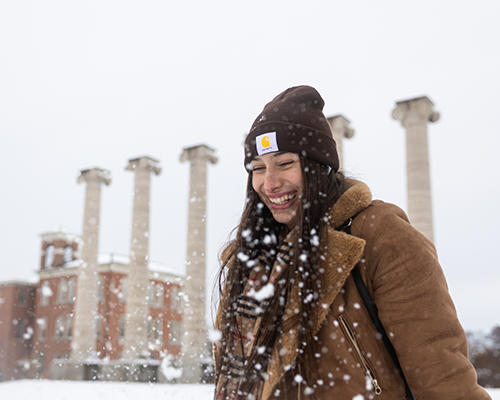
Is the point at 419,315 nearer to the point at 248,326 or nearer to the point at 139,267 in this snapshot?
the point at 248,326

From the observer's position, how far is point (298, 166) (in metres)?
2.64

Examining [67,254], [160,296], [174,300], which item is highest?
[67,254]

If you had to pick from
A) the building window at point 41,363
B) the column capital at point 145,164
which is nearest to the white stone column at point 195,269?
the column capital at point 145,164

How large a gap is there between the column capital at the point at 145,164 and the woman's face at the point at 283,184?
27858 millimetres

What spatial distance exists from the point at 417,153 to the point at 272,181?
19904 millimetres

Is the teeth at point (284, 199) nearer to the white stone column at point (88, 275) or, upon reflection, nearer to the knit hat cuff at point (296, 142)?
the knit hat cuff at point (296, 142)

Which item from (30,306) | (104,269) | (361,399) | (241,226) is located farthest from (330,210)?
(30,306)

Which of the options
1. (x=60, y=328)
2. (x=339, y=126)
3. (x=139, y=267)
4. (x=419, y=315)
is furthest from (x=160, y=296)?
(x=419, y=315)

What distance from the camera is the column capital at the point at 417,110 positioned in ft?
68.5

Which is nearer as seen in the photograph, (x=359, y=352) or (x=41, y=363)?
(x=359, y=352)

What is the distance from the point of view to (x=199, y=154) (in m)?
27.9

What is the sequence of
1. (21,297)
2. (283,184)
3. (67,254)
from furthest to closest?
1. (67,254)
2. (21,297)
3. (283,184)

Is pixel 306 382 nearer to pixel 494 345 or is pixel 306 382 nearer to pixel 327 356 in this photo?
pixel 327 356

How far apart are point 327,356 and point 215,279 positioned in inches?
39.7
